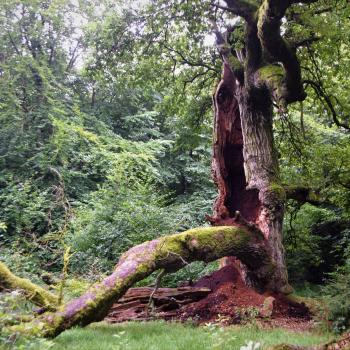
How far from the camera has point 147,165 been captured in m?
18.9

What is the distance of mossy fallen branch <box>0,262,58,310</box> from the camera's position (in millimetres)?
5824

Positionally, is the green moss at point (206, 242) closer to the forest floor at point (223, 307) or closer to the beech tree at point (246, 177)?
the beech tree at point (246, 177)

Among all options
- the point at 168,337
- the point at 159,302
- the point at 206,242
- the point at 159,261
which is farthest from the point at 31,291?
the point at 159,302

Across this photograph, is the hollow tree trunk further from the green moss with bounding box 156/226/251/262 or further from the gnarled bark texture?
the green moss with bounding box 156/226/251/262

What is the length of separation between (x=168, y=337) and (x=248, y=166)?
A: 4.22 meters

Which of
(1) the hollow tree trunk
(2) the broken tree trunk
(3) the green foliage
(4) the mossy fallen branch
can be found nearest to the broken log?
(1) the hollow tree trunk

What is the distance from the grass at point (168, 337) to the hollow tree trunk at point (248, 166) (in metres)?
2.17

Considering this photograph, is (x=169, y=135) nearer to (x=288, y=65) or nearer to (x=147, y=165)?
(x=147, y=165)

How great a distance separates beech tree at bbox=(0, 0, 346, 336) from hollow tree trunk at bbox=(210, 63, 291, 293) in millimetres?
21

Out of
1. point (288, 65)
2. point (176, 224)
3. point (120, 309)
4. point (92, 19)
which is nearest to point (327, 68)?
point (288, 65)

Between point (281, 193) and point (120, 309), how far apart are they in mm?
3952

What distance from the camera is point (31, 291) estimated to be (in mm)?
5957

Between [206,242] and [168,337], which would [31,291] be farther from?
[206,242]

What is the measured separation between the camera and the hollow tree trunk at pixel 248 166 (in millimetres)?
8219
